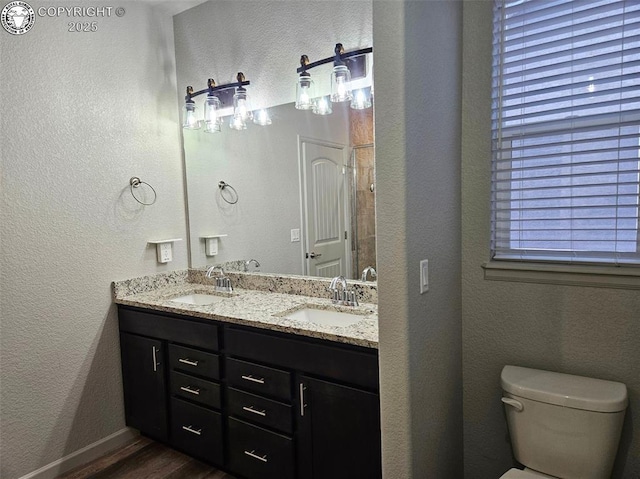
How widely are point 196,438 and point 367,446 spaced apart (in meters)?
1.08

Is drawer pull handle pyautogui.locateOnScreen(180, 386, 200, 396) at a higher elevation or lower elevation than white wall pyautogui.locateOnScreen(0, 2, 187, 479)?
lower

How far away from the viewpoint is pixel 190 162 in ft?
9.35

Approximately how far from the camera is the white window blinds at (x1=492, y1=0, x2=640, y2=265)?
1.52 metres

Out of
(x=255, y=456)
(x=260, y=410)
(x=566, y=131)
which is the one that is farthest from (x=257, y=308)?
(x=566, y=131)

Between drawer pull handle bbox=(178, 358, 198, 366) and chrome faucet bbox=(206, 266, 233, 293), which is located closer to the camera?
drawer pull handle bbox=(178, 358, 198, 366)

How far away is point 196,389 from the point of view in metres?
2.19

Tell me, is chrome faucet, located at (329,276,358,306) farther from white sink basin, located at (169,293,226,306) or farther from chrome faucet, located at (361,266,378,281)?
white sink basin, located at (169,293,226,306)

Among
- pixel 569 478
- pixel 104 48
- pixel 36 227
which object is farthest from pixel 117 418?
pixel 569 478

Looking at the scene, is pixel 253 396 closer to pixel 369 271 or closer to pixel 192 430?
pixel 192 430

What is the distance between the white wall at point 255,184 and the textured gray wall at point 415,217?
0.72m

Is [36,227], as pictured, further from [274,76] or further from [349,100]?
[349,100]

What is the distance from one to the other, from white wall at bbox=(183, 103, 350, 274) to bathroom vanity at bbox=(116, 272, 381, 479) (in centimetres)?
31

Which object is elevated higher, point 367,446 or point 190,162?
point 190,162

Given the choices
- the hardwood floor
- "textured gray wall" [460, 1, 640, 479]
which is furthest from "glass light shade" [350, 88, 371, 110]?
the hardwood floor
